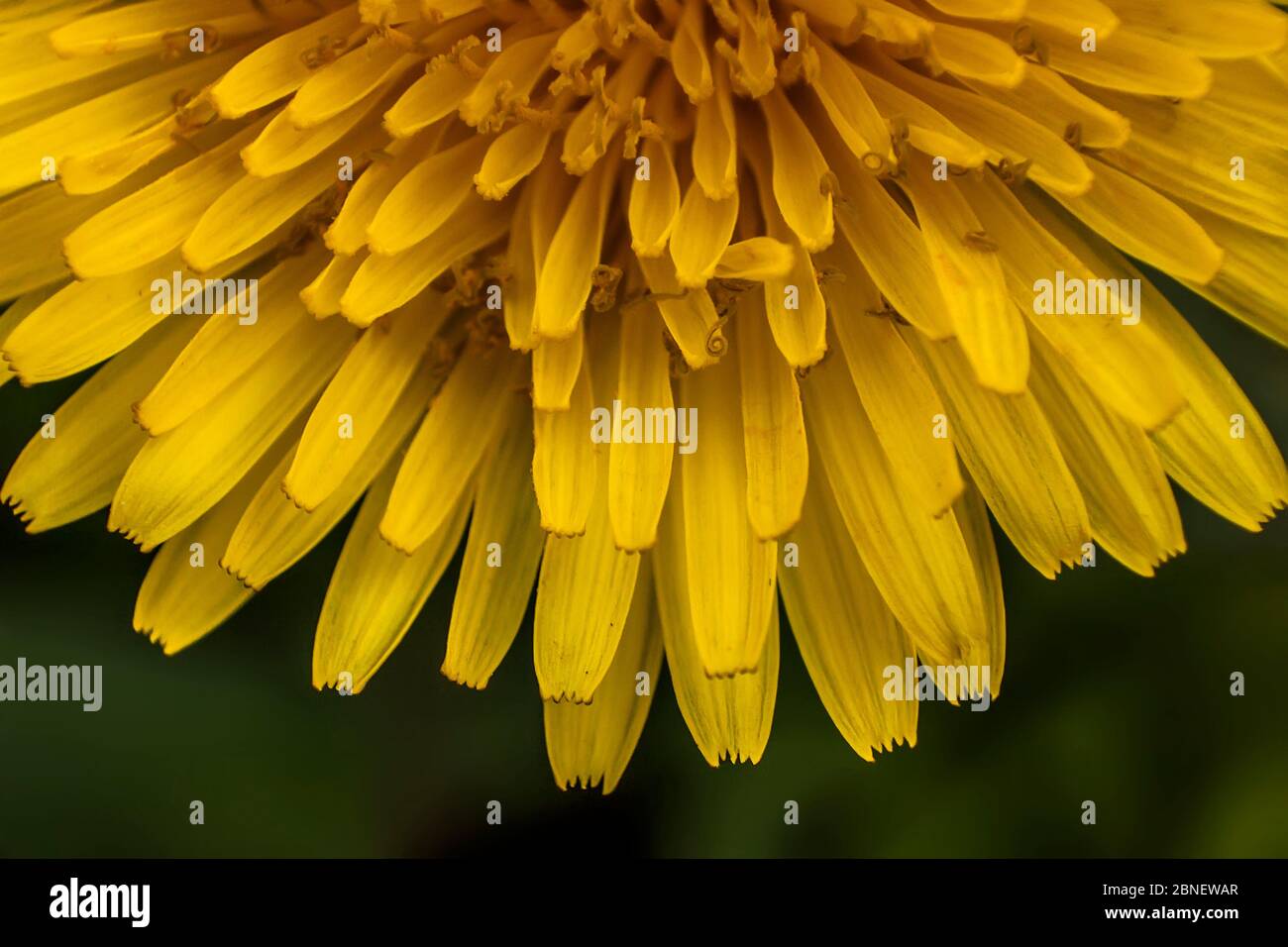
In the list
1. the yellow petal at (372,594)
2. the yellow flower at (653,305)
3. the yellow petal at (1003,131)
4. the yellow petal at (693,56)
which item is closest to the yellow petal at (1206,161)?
the yellow flower at (653,305)

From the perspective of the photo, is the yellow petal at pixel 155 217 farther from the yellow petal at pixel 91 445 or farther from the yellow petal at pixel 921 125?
the yellow petal at pixel 921 125

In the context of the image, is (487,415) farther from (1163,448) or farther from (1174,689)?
(1174,689)

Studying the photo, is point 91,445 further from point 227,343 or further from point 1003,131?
point 1003,131

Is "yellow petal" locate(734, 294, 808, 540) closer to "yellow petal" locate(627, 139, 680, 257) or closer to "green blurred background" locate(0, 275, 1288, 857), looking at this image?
"yellow petal" locate(627, 139, 680, 257)

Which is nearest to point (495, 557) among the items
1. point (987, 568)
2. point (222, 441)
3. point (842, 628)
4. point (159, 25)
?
point (222, 441)

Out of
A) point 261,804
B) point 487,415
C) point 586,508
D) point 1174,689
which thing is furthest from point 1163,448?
point 261,804

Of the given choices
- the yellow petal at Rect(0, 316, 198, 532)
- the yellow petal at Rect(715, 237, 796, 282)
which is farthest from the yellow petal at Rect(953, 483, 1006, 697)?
the yellow petal at Rect(0, 316, 198, 532)
